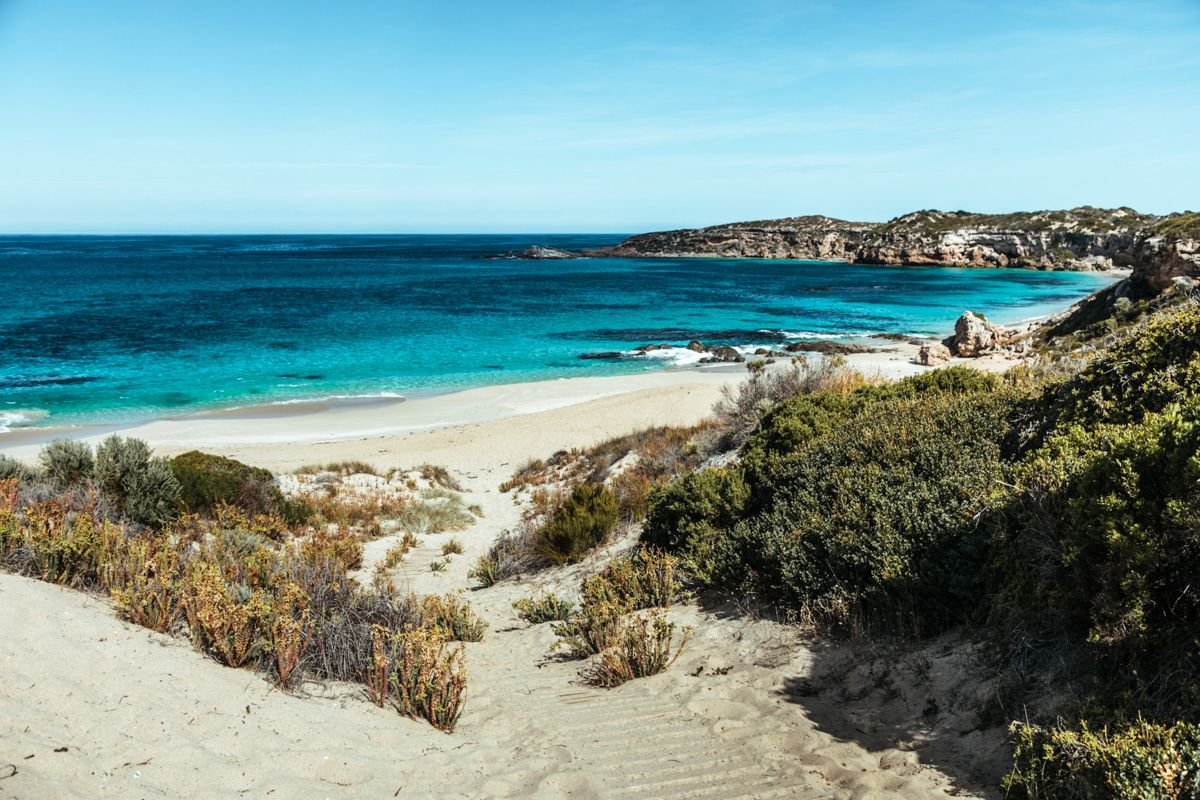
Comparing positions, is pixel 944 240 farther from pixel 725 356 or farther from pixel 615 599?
pixel 615 599

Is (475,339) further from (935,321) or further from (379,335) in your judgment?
(935,321)

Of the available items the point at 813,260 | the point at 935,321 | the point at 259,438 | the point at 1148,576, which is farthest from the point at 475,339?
the point at 813,260

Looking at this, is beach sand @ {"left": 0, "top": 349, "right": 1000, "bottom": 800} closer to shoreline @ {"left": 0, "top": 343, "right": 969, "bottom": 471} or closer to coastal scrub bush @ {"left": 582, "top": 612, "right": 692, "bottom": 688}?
coastal scrub bush @ {"left": 582, "top": 612, "right": 692, "bottom": 688}

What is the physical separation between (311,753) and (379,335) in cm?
3582

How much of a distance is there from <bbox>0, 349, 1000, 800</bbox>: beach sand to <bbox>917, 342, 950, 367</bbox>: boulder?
23.6 m

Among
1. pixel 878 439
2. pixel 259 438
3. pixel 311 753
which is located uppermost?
pixel 878 439

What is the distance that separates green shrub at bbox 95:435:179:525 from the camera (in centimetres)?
934

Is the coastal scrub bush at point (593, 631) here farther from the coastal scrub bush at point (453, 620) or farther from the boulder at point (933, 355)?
the boulder at point (933, 355)

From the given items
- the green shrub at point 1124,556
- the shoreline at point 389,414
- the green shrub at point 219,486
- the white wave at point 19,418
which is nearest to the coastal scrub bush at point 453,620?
the green shrub at point 219,486

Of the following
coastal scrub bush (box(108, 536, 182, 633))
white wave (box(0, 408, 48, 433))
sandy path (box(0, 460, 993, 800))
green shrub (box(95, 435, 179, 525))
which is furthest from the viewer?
white wave (box(0, 408, 48, 433))

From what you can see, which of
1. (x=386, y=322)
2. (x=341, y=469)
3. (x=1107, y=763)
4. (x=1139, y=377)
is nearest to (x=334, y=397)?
(x=341, y=469)

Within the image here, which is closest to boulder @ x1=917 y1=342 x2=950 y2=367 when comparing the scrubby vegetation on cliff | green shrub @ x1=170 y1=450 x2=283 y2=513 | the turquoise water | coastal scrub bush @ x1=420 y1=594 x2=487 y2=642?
the turquoise water

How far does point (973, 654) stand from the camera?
461 cm

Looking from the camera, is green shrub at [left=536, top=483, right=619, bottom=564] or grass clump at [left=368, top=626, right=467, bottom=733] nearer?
grass clump at [left=368, top=626, right=467, bottom=733]
